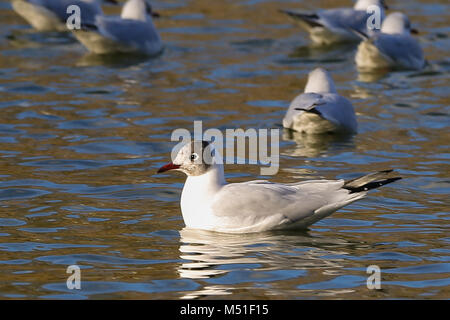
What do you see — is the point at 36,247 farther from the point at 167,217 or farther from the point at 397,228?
the point at 397,228

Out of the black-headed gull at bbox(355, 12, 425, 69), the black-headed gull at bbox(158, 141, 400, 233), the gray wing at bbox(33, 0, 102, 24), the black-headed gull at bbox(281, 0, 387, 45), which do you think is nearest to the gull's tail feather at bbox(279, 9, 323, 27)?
the black-headed gull at bbox(281, 0, 387, 45)

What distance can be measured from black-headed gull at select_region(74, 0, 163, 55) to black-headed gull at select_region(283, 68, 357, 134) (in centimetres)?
458

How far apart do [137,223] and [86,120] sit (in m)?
4.14

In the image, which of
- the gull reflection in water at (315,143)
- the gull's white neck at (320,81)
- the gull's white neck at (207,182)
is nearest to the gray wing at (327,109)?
the gull reflection in water at (315,143)

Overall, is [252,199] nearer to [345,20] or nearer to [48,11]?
[345,20]

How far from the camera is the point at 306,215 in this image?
886cm

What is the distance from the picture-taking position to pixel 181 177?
11.1 m

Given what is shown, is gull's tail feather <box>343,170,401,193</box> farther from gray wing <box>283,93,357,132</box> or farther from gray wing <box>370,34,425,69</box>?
gray wing <box>370,34,425,69</box>

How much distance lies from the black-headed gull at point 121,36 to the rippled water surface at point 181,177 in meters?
0.25

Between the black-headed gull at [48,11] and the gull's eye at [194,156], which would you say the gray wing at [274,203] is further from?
the black-headed gull at [48,11]

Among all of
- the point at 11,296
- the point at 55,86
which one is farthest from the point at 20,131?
the point at 11,296

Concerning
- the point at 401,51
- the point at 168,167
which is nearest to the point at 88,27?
the point at 401,51

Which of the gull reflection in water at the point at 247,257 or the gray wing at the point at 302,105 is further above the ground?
the gray wing at the point at 302,105

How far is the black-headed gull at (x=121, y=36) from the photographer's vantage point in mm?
16641
